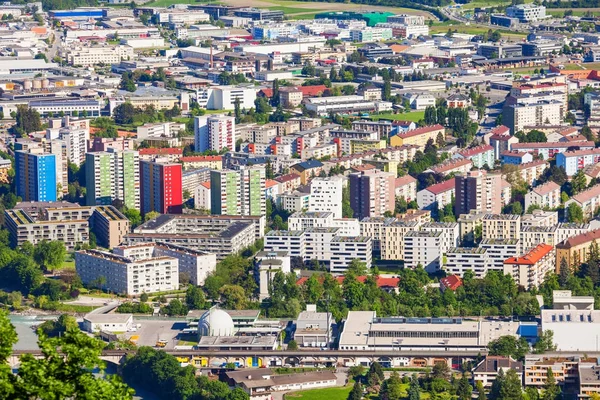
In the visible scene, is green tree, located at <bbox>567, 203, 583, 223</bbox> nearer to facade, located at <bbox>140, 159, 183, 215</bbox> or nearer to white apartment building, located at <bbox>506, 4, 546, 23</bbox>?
facade, located at <bbox>140, 159, 183, 215</bbox>

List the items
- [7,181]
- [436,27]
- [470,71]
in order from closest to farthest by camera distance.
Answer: [7,181]
[470,71]
[436,27]

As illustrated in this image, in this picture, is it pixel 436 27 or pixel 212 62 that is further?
pixel 436 27

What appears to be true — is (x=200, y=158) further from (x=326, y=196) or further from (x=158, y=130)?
(x=326, y=196)

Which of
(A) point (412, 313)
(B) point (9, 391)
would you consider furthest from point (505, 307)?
(B) point (9, 391)

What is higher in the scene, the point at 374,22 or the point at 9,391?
the point at 9,391

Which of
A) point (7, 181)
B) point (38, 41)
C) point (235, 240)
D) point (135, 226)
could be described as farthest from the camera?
point (38, 41)

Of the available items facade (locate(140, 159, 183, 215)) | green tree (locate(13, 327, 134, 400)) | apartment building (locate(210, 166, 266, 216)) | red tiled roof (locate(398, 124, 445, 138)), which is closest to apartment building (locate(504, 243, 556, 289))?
apartment building (locate(210, 166, 266, 216))

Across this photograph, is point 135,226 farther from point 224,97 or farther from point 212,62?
point 212,62
